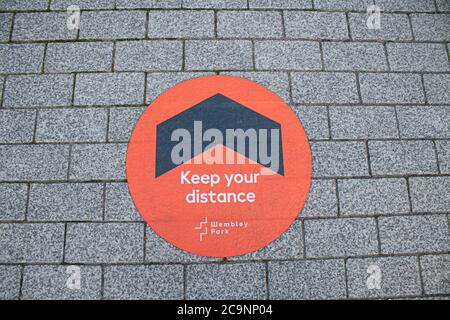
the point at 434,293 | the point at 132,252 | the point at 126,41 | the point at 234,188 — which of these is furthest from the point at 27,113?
the point at 434,293

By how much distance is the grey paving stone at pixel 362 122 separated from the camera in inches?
64.2

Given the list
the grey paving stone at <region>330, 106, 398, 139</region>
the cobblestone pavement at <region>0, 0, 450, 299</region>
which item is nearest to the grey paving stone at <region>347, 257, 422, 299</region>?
the cobblestone pavement at <region>0, 0, 450, 299</region>

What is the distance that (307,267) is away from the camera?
1.48 m

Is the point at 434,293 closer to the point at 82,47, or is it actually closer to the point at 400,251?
the point at 400,251

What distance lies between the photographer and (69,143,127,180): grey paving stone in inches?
60.7

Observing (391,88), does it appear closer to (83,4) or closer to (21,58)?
(83,4)

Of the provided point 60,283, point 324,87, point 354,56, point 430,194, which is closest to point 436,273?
point 430,194

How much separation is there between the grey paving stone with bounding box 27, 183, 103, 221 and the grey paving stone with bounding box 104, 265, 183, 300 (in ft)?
0.88

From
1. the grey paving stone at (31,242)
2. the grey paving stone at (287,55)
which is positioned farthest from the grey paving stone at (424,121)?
the grey paving stone at (31,242)

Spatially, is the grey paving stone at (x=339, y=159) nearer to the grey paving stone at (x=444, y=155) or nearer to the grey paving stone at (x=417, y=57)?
the grey paving stone at (x=444, y=155)

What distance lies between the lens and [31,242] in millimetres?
1480

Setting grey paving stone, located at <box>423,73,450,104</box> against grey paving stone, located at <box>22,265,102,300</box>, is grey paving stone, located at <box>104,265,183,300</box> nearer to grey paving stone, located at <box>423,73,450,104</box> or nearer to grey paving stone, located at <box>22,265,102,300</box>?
grey paving stone, located at <box>22,265,102,300</box>

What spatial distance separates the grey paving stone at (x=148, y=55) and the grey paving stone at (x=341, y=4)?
789 millimetres

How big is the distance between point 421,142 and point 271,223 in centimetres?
86
